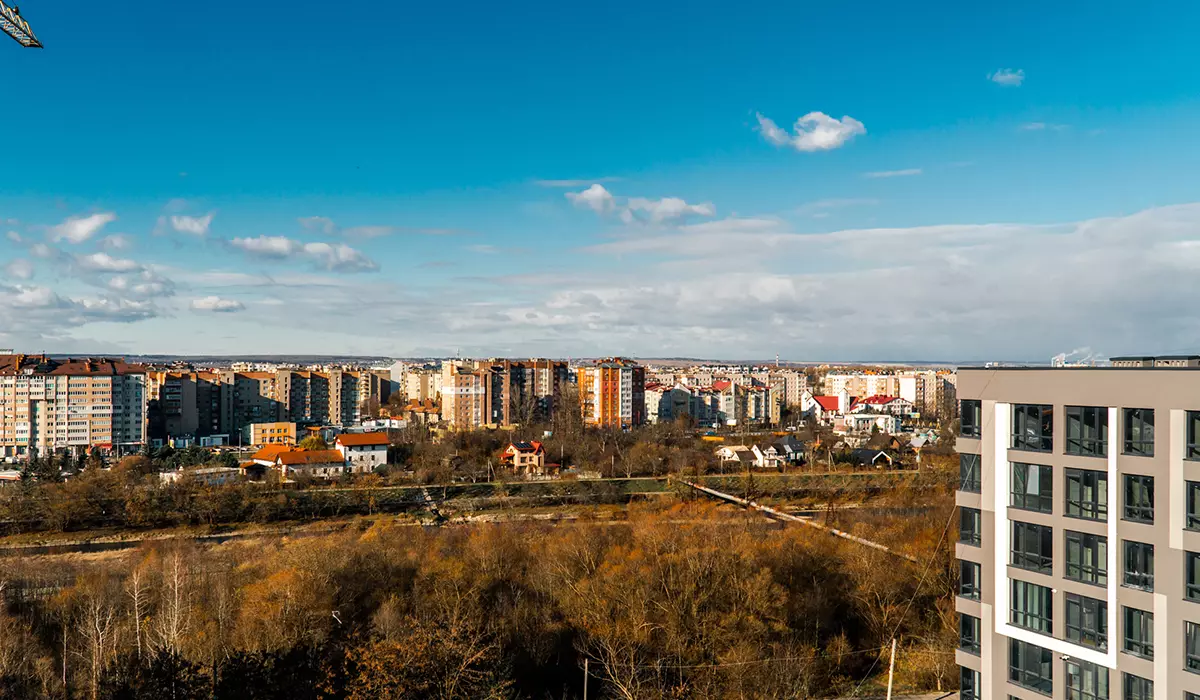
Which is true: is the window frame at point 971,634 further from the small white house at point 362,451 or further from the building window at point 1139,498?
the small white house at point 362,451

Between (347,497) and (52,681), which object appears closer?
(52,681)

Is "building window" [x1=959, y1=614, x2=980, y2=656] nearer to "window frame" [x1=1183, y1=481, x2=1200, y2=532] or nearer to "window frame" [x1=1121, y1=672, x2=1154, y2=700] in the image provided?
"window frame" [x1=1121, y1=672, x2=1154, y2=700]

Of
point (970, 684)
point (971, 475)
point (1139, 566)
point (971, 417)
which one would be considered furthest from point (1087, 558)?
point (970, 684)

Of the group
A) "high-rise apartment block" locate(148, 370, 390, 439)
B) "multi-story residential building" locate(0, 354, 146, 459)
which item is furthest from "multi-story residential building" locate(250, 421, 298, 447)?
"multi-story residential building" locate(0, 354, 146, 459)

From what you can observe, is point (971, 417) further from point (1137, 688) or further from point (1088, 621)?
point (1137, 688)

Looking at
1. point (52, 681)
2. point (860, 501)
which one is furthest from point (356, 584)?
point (860, 501)

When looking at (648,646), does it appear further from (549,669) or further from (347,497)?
(347,497)
